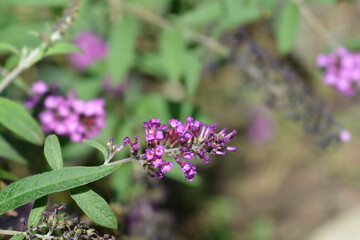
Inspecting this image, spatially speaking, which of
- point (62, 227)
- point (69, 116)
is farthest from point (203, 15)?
point (62, 227)

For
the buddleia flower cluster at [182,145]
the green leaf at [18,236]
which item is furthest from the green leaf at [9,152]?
the buddleia flower cluster at [182,145]

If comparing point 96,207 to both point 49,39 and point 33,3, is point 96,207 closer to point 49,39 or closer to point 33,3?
point 49,39

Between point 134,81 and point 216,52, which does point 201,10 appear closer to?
point 216,52

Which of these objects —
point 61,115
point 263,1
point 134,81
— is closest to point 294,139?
point 134,81

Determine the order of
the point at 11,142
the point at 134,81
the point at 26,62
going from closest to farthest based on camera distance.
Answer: the point at 26,62 < the point at 11,142 < the point at 134,81

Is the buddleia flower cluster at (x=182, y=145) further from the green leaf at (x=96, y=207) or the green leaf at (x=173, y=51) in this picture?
the green leaf at (x=173, y=51)

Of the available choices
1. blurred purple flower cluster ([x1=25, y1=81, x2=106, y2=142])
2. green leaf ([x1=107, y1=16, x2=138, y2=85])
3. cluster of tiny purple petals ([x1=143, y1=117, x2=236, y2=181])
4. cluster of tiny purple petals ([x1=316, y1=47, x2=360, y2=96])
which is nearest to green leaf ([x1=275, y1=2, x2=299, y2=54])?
cluster of tiny purple petals ([x1=316, y1=47, x2=360, y2=96])
